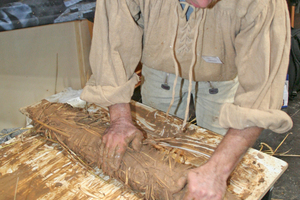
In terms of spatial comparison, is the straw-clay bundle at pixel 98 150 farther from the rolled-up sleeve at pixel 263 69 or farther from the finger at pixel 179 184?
the rolled-up sleeve at pixel 263 69

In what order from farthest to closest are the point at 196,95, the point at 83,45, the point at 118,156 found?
the point at 83,45, the point at 196,95, the point at 118,156

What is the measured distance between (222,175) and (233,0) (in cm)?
77

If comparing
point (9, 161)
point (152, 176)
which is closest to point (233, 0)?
point (152, 176)

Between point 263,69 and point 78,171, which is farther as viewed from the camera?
point 78,171

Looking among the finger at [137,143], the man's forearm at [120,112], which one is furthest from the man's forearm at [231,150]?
the man's forearm at [120,112]

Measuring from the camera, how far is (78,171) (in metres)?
1.35

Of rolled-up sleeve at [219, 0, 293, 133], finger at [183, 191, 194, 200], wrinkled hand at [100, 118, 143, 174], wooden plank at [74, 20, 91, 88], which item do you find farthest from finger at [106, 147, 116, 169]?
wooden plank at [74, 20, 91, 88]

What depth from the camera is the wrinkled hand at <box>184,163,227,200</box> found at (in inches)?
40.1

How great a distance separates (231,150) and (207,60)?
53 cm

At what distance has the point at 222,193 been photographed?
3.40 ft

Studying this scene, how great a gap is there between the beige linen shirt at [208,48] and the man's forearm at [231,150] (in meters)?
0.05

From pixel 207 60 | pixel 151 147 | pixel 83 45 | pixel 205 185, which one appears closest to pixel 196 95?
pixel 207 60

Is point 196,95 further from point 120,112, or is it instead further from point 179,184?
point 179,184

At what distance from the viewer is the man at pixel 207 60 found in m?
1.04
